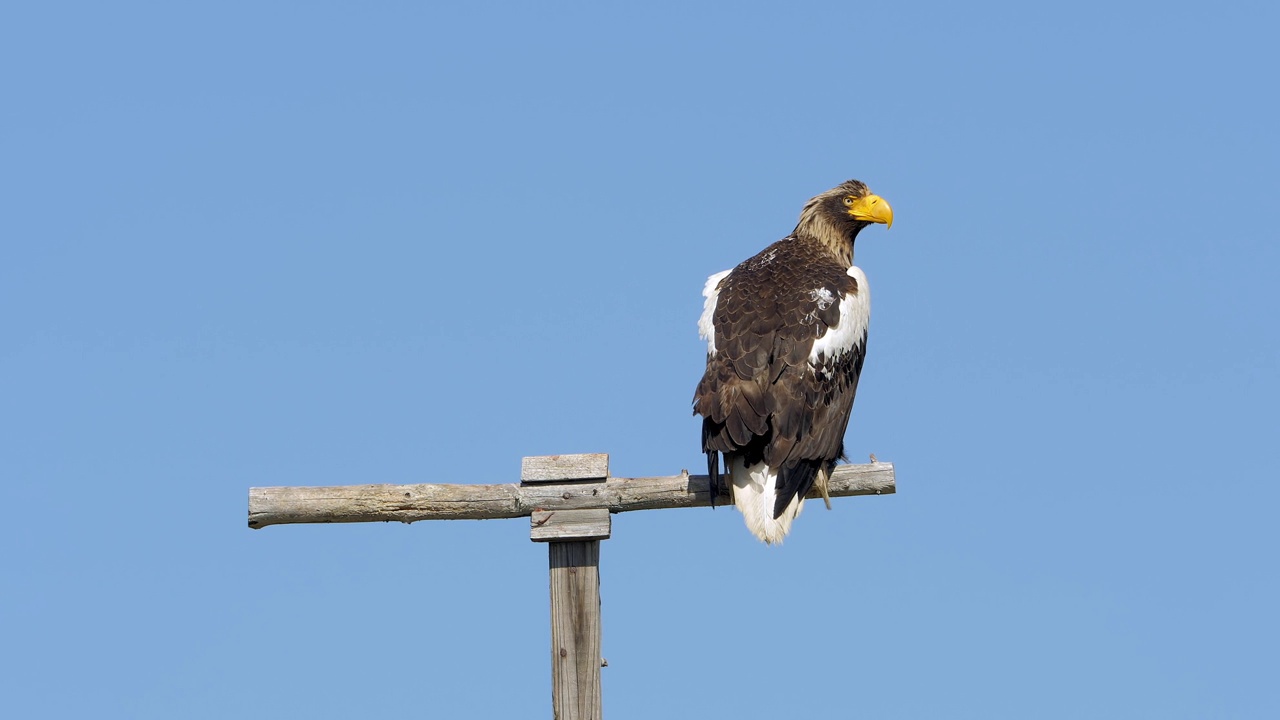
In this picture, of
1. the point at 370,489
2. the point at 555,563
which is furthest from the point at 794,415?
the point at 370,489

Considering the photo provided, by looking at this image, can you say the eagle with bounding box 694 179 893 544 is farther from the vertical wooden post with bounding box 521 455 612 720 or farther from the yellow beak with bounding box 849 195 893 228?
the yellow beak with bounding box 849 195 893 228

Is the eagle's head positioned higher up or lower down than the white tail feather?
higher up

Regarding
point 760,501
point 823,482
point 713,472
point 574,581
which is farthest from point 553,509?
point 823,482

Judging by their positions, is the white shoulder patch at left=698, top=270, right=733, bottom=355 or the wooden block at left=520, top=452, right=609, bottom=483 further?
the white shoulder patch at left=698, top=270, right=733, bottom=355

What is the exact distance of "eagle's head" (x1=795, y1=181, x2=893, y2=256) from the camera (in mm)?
9234

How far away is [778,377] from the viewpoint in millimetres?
7113

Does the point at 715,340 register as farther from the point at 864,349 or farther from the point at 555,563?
the point at 555,563

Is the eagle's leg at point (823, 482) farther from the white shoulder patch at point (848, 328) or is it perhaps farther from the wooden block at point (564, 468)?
the wooden block at point (564, 468)

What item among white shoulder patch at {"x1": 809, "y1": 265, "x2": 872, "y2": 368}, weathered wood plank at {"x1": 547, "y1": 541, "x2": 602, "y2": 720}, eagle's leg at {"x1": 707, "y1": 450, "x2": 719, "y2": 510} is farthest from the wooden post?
white shoulder patch at {"x1": 809, "y1": 265, "x2": 872, "y2": 368}

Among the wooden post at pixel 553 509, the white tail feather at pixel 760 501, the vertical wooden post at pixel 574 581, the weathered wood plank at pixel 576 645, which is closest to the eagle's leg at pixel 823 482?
the white tail feather at pixel 760 501

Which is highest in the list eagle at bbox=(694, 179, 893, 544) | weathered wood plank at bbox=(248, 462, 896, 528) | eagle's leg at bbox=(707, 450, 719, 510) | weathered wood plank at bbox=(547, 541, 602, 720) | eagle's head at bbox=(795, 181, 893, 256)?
eagle's head at bbox=(795, 181, 893, 256)

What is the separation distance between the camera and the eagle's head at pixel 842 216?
9.23 meters

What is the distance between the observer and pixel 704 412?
22.8ft

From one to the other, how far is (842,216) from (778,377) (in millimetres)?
2463
